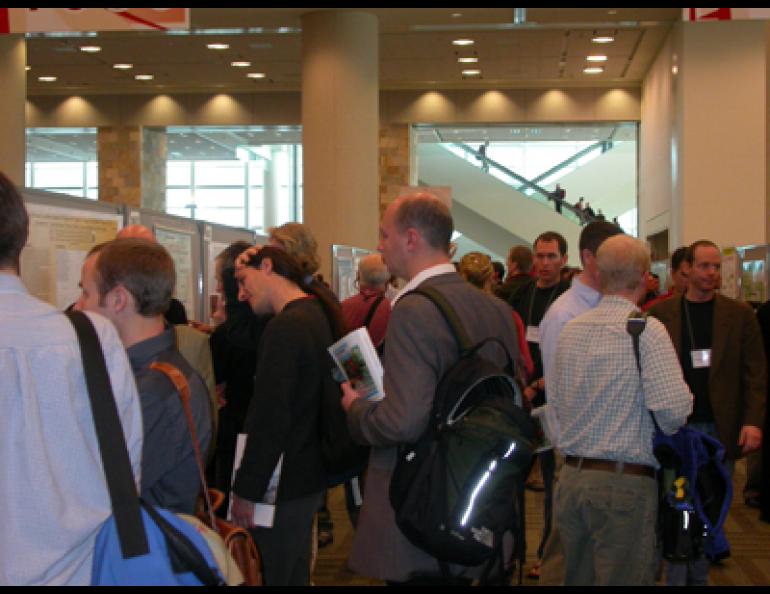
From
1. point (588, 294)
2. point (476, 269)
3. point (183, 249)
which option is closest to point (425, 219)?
point (588, 294)

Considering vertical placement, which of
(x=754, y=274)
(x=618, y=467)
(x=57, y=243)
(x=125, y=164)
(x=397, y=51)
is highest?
(x=397, y=51)

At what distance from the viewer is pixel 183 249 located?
4.64 meters

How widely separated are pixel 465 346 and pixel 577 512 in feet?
3.26

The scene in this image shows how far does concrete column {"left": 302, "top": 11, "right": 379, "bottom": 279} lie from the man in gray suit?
9977 mm

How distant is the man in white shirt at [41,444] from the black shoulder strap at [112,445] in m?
0.01

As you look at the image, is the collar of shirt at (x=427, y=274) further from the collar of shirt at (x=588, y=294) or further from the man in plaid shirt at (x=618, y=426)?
the collar of shirt at (x=588, y=294)

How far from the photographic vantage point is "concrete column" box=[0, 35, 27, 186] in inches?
421

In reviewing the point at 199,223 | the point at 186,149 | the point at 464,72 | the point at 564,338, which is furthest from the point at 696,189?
the point at 186,149

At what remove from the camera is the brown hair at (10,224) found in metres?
1.61

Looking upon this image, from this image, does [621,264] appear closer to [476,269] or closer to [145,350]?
[145,350]

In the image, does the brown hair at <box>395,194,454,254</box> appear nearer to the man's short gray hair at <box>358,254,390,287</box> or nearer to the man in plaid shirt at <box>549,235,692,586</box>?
the man in plaid shirt at <box>549,235,692,586</box>

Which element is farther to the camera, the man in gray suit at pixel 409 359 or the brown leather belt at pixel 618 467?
the brown leather belt at pixel 618 467

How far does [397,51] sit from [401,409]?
13.5m

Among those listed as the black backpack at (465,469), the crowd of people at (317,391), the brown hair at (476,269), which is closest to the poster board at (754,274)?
the brown hair at (476,269)
